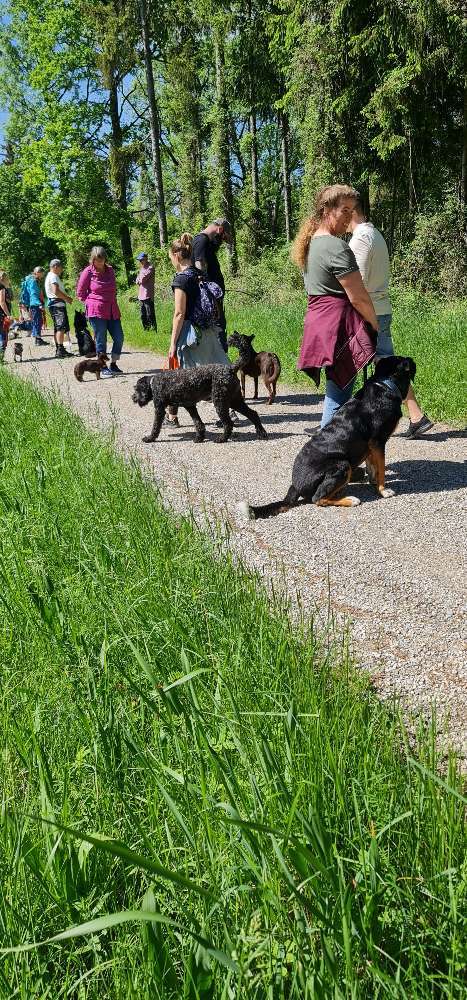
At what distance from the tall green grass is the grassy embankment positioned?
5.50 m

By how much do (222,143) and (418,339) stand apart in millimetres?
24818

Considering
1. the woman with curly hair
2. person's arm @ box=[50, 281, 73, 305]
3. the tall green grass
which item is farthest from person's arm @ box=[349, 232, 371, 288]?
person's arm @ box=[50, 281, 73, 305]

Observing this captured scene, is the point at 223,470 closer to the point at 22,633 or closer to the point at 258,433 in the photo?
the point at 258,433

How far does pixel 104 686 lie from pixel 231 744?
2.56ft

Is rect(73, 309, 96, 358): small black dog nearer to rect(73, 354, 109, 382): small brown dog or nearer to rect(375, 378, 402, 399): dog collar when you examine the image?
rect(73, 354, 109, 382): small brown dog

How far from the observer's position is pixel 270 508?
219 inches

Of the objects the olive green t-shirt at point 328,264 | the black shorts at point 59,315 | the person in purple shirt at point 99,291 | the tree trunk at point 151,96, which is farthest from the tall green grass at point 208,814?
the tree trunk at point 151,96

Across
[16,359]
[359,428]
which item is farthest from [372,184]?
[359,428]

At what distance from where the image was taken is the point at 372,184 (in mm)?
24359

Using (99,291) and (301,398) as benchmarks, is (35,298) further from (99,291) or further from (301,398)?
(301,398)

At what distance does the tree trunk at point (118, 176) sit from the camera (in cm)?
3753

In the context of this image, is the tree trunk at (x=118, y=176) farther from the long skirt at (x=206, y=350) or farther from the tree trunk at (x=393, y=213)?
the long skirt at (x=206, y=350)

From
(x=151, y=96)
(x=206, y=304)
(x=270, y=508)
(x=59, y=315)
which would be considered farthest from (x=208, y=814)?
(x=151, y=96)

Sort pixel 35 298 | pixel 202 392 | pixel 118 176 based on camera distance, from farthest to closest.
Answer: pixel 118 176
pixel 35 298
pixel 202 392
